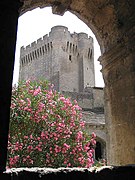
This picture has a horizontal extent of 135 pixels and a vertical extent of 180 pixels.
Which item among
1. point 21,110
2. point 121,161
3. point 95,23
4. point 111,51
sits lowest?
point 121,161

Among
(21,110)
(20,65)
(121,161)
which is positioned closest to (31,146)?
(21,110)

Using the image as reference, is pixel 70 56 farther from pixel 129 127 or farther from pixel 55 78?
pixel 129 127

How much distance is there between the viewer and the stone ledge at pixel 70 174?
1346 millimetres

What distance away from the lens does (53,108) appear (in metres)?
6.91

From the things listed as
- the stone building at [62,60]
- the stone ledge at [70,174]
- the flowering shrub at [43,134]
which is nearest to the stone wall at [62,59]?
the stone building at [62,60]

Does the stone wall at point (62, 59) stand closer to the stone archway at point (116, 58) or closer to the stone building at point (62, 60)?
the stone building at point (62, 60)

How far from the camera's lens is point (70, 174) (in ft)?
4.83

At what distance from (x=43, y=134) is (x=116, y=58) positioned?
138 inches

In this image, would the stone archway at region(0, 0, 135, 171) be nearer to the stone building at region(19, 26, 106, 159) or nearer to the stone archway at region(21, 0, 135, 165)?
the stone archway at region(21, 0, 135, 165)

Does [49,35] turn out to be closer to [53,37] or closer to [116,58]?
[53,37]

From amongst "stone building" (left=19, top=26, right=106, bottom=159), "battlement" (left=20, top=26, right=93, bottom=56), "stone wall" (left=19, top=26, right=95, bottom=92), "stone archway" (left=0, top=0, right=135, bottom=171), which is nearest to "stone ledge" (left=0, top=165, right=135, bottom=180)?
"stone archway" (left=0, top=0, right=135, bottom=171)

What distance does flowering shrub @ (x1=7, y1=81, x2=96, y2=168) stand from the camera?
5879mm

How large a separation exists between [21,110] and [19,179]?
201 inches

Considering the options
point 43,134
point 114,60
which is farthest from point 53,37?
point 114,60
